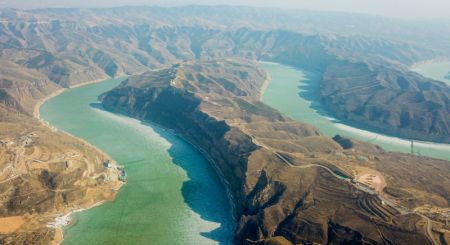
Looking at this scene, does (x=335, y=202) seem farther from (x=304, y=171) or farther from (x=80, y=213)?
(x=80, y=213)

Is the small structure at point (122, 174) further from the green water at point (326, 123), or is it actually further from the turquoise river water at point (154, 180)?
the green water at point (326, 123)

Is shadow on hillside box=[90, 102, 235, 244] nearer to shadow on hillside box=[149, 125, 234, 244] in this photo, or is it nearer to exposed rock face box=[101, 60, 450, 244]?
shadow on hillside box=[149, 125, 234, 244]

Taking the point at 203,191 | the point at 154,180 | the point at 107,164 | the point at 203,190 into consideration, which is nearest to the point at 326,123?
the point at 203,190

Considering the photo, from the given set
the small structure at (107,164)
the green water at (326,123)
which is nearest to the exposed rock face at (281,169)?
the green water at (326,123)

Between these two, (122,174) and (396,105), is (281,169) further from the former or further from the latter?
(396,105)

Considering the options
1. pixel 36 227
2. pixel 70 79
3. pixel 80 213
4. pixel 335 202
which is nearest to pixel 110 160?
pixel 80 213
